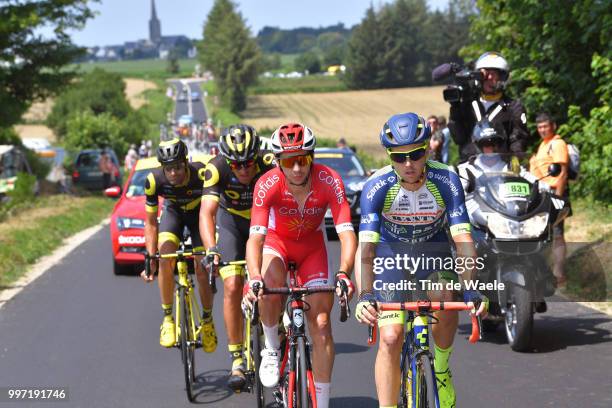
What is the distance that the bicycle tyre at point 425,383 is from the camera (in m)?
5.60

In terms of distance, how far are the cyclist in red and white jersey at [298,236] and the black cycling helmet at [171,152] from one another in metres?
1.80

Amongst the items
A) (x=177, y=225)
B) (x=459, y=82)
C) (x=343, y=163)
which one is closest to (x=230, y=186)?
(x=177, y=225)

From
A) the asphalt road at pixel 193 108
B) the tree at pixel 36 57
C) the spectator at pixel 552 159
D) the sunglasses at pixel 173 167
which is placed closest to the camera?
the sunglasses at pixel 173 167

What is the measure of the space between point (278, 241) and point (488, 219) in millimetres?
2739

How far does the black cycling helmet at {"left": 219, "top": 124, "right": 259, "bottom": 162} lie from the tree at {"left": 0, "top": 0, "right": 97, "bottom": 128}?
31.6 meters

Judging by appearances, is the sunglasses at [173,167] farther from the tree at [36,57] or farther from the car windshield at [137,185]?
the tree at [36,57]

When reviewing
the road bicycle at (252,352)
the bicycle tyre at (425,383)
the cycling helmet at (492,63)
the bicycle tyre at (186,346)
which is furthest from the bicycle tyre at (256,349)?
the cycling helmet at (492,63)

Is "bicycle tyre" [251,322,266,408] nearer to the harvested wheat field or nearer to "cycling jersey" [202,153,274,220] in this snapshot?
"cycling jersey" [202,153,274,220]

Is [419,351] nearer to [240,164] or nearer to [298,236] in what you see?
[298,236]

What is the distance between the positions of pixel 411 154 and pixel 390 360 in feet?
3.74

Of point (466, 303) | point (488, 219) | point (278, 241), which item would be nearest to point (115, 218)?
point (488, 219)

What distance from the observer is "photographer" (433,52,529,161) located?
11000 mm

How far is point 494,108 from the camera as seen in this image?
11.2 metres

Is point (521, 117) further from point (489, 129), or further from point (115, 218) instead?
point (115, 218)
